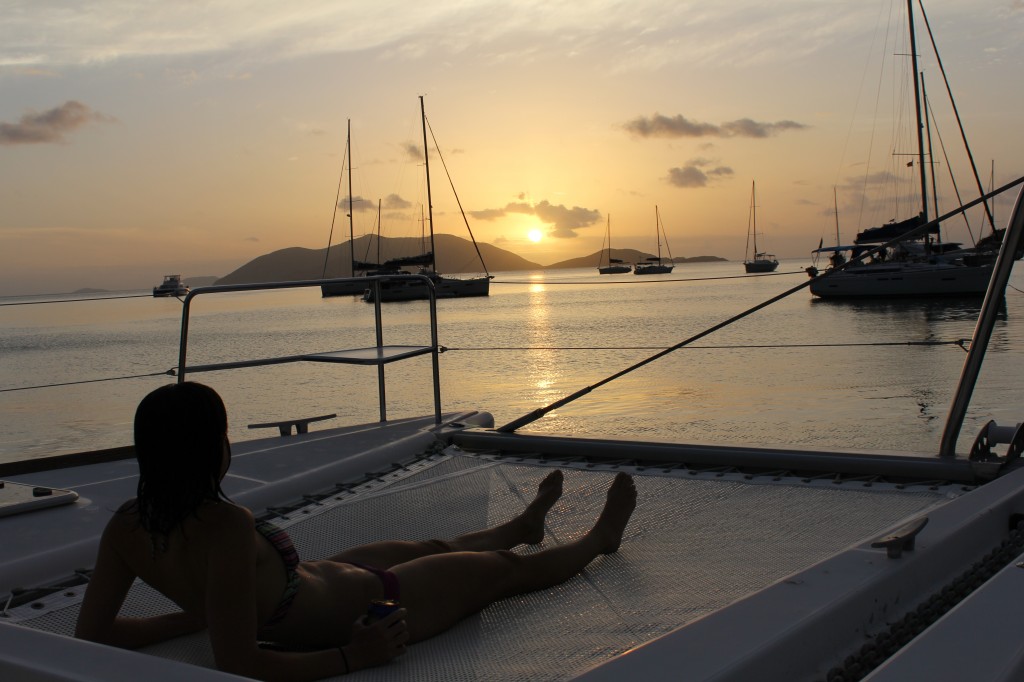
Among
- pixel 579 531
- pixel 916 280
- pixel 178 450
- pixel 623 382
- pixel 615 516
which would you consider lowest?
pixel 623 382

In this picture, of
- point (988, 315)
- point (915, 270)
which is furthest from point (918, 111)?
point (988, 315)

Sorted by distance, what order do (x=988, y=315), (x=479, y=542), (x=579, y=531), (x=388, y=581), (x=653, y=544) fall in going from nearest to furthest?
(x=388, y=581)
(x=479, y=542)
(x=653, y=544)
(x=579, y=531)
(x=988, y=315)

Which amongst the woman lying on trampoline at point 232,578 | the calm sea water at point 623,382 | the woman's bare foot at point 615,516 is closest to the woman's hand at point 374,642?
the woman lying on trampoline at point 232,578

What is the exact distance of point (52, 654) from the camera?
1.42 meters

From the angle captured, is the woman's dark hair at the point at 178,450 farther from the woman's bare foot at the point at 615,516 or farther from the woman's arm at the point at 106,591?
the woman's bare foot at the point at 615,516

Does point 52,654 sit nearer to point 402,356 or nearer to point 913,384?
point 402,356

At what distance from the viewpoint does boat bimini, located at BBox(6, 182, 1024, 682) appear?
141 centimetres

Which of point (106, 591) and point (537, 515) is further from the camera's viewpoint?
point (537, 515)

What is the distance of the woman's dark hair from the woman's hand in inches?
15.7

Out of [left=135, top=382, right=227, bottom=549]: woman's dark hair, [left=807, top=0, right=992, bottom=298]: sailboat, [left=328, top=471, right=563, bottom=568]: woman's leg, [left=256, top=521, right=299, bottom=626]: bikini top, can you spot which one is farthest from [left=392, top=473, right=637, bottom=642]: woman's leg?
[left=807, top=0, right=992, bottom=298]: sailboat

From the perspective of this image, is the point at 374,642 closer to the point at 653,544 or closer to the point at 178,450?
the point at 178,450

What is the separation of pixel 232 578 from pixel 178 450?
0.25 m

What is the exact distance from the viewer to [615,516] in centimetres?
Answer: 254

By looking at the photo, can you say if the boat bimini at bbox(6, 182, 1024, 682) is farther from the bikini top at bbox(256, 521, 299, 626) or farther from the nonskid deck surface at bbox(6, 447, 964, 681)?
the bikini top at bbox(256, 521, 299, 626)
